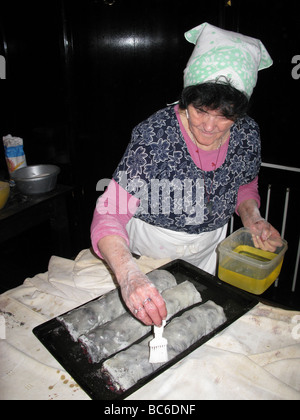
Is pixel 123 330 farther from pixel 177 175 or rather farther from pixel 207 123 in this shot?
pixel 207 123

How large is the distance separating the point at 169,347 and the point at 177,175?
2.52ft

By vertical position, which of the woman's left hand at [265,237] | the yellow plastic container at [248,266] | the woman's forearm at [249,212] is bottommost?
the yellow plastic container at [248,266]

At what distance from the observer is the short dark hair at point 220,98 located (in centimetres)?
117

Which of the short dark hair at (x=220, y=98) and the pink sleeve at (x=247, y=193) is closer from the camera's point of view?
the short dark hair at (x=220, y=98)

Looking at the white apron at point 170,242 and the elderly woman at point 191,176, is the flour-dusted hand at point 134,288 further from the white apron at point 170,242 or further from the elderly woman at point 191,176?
the white apron at point 170,242

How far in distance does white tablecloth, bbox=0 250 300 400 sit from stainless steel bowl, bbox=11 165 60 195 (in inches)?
48.3

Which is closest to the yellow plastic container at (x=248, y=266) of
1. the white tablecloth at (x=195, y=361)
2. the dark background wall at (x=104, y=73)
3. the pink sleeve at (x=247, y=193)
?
the white tablecloth at (x=195, y=361)

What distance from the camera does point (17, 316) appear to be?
49.8 inches

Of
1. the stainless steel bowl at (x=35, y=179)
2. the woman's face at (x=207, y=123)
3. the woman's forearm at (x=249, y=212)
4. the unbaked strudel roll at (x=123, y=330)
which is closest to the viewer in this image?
the unbaked strudel roll at (x=123, y=330)

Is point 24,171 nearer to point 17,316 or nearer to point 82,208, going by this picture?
point 82,208

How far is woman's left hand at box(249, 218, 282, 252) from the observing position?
4.91ft

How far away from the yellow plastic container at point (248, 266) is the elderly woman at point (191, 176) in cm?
6
